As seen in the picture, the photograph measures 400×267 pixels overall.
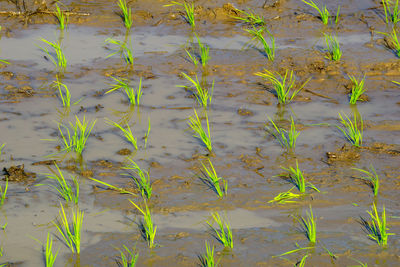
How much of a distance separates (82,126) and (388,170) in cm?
190

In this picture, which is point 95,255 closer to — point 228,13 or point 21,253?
point 21,253

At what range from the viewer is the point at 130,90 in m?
5.20

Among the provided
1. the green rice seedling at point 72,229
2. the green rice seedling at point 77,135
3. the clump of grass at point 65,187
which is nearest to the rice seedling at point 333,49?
the green rice seedling at point 77,135

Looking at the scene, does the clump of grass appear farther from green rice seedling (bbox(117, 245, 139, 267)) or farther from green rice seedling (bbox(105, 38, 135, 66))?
green rice seedling (bbox(105, 38, 135, 66))

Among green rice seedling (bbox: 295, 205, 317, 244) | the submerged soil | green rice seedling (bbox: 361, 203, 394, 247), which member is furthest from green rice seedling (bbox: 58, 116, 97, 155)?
green rice seedling (bbox: 361, 203, 394, 247)

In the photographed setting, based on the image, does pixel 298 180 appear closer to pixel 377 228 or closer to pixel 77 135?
pixel 377 228

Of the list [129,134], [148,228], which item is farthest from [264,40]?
[148,228]

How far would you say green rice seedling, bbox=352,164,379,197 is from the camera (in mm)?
3967

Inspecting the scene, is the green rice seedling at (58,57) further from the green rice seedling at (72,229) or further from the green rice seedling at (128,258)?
the green rice seedling at (128,258)

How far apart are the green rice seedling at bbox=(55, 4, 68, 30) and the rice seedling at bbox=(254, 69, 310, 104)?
193 cm

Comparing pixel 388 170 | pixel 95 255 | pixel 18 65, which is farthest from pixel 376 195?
pixel 18 65

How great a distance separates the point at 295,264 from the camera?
341cm

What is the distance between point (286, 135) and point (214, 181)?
0.93 m

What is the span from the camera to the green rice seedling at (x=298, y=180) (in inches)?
157
